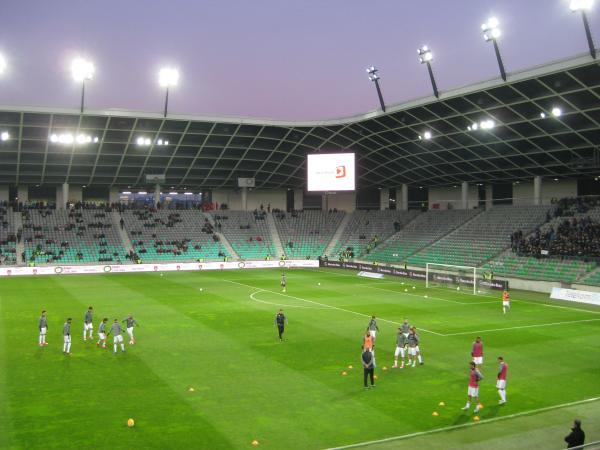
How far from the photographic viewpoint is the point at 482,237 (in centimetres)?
6662

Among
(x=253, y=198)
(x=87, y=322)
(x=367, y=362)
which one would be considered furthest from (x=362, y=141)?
(x=367, y=362)

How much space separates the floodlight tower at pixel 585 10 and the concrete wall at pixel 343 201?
5616 centimetres

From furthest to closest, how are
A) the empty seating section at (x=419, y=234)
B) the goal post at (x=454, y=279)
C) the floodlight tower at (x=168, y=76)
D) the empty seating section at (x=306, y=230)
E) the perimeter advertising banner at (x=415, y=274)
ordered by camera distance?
the empty seating section at (x=306, y=230) < the empty seating section at (x=419, y=234) < the floodlight tower at (x=168, y=76) < the goal post at (x=454, y=279) < the perimeter advertising banner at (x=415, y=274)

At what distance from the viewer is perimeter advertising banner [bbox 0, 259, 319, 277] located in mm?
61750

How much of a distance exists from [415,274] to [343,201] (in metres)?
36.8

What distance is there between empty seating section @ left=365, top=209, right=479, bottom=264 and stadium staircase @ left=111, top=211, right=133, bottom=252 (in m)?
30.6

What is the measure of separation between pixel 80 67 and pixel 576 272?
48.0 m

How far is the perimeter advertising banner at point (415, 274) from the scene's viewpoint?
1959 inches

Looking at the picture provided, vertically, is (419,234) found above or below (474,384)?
above

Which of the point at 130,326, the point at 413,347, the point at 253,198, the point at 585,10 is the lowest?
the point at 413,347

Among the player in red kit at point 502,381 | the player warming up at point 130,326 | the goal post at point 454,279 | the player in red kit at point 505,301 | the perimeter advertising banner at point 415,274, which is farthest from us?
the goal post at point 454,279

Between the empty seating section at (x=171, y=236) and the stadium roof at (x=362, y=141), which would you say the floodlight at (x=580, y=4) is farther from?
A: the empty seating section at (x=171, y=236)

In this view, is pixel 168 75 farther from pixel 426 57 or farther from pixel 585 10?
pixel 585 10

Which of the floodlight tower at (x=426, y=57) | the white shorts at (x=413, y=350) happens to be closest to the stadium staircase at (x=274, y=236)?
the floodlight tower at (x=426, y=57)
